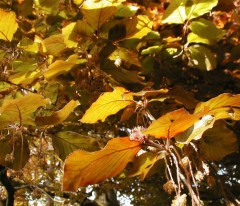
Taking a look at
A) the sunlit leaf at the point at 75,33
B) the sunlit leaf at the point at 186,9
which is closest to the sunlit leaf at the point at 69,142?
the sunlit leaf at the point at 75,33

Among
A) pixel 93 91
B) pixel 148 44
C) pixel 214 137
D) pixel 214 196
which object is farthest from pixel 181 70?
pixel 214 196

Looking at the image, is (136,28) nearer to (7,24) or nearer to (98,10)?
(98,10)

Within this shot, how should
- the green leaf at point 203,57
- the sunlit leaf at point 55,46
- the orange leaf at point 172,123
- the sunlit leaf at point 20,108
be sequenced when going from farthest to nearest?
the green leaf at point 203,57 → the sunlit leaf at point 55,46 → the sunlit leaf at point 20,108 → the orange leaf at point 172,123

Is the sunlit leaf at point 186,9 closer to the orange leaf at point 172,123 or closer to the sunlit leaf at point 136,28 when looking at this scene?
the sunlit leaf at point 136,28

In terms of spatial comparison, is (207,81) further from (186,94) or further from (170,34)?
(186,94)

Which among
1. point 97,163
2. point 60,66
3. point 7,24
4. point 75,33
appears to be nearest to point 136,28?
point 75,33

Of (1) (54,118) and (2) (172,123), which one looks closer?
(2) (172,123)
